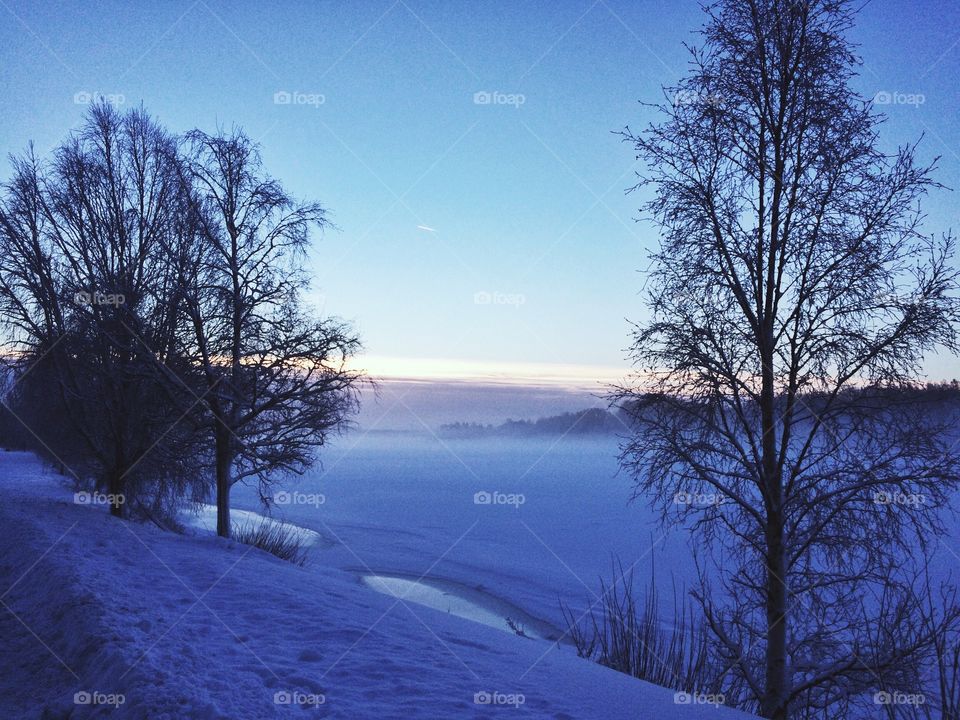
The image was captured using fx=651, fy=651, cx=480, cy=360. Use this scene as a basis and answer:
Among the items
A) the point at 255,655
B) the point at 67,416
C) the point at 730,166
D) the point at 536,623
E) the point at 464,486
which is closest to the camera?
the point at 255,655

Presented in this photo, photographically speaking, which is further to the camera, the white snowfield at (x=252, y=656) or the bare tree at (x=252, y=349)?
the bare tree at (x=252, y=349)

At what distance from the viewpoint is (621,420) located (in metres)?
9.66

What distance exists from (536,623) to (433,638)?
12.0 metres

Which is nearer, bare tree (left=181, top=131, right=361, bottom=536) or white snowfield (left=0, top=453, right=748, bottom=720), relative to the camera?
white snowfield (left=0, top=453, right=748, bottom=720)

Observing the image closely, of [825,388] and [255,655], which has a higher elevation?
[825,388]

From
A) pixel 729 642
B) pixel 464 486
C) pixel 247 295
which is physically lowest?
pixel 464 486

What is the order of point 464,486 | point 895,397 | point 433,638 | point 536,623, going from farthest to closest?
1. point 464,486
2. point 536,623
3. point 895,397
4. point 433,638

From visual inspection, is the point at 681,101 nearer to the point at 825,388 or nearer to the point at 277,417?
the point at 825,388

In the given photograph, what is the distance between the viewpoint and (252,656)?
5.92 m

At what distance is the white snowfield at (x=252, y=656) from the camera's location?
5000mm

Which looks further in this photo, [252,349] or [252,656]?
[252,349]

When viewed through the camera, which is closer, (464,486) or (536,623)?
(536,623)

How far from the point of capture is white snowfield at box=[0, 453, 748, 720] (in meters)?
5.00

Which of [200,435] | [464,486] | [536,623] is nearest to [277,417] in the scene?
[200,435]
